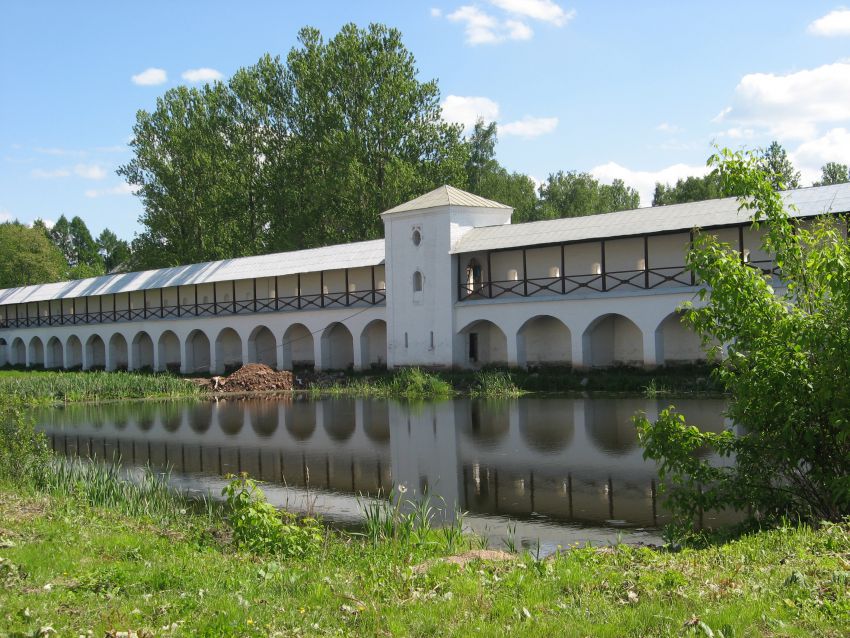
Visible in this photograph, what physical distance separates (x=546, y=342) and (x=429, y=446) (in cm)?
1613

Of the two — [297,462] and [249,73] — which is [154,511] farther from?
[249,73]

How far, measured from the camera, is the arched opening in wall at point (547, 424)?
15.6 metres

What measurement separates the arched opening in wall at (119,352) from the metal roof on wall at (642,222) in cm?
2403

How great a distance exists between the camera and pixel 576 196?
6203 cm

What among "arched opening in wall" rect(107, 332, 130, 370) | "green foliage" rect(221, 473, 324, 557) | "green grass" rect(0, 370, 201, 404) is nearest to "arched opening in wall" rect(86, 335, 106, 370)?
"arched opening in wall" rect(107, 332, 130, 370)

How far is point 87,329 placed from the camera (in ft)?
155

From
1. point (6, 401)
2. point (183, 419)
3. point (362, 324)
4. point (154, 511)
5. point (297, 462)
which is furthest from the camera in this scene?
point (362, 324)

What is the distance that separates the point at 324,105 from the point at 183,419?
25782mm

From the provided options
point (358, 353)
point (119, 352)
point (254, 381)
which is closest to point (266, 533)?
point (254, 381)

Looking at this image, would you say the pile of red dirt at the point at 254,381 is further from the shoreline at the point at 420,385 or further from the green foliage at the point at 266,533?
the green foliage at the point at 266,533

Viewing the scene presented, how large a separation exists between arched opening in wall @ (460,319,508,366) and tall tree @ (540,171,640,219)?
2742 centimetres

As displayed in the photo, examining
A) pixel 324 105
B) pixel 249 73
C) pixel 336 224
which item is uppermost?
pixel 249 73

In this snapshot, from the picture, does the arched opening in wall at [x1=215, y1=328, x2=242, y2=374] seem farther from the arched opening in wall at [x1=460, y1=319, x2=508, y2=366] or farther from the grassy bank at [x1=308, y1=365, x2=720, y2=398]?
the arched opening in wall at [x1=460, y1=319, x2=508, y2=366]

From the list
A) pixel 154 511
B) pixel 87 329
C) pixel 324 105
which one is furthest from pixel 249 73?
pixel 154 511
